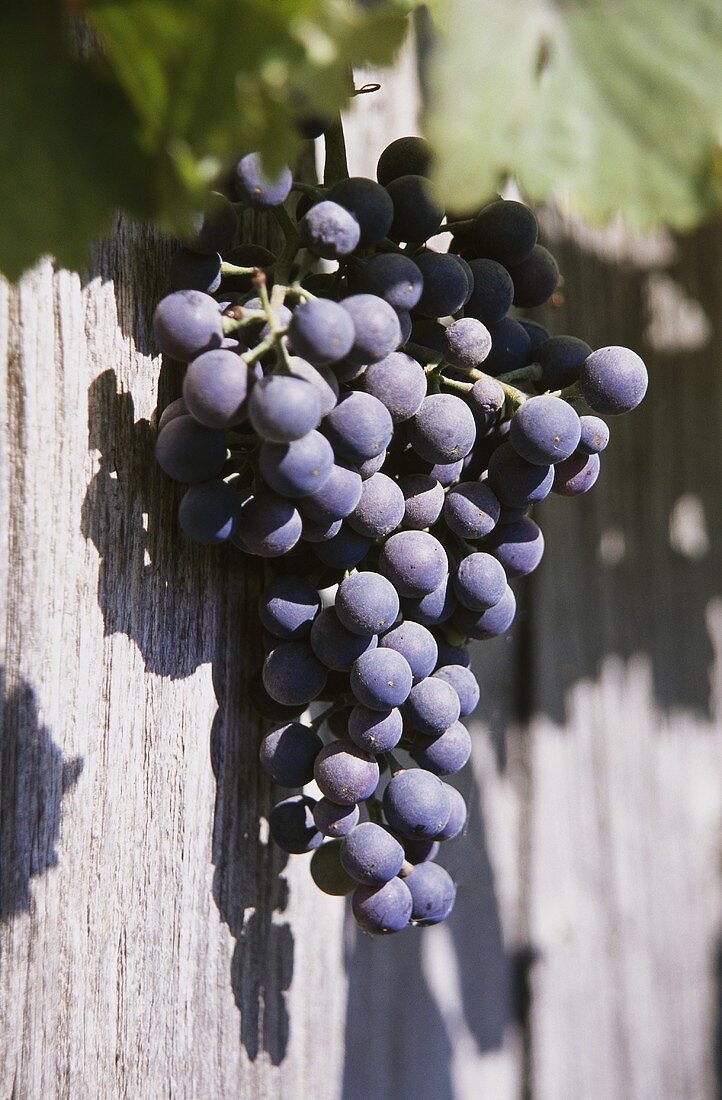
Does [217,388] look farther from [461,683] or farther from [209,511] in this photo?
[461,683]

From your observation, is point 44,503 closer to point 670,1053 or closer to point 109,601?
point 109,601

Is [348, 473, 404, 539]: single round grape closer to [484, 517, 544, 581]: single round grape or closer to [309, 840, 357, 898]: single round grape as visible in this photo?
[484, 517, 544, 581]: single round grape

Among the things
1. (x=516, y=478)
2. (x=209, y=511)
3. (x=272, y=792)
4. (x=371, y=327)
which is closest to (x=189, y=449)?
(x=209, y=511)

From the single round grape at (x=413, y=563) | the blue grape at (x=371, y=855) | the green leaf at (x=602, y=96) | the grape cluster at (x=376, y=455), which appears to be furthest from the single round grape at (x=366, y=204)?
the blue grape at (x=371, y=855)

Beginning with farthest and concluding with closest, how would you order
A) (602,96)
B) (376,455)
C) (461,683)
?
1. (461,683)
2. (376,455)
3. (602,96)

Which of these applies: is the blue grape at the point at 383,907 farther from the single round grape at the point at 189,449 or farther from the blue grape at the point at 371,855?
the single round grape at the point at 189,449
